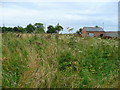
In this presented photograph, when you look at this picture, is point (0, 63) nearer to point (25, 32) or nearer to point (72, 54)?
point (72, 54)

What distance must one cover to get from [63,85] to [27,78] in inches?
17.0

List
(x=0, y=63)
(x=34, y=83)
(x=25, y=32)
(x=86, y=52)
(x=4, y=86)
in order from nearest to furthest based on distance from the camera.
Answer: (x=34, y=83)
(x=4, y=86)
(x=0, y=63)
(x=86, y=52)
(x=25, y=32)

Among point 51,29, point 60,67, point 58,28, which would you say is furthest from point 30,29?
point 60,67

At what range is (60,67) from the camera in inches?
122

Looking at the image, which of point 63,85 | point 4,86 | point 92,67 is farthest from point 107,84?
point 4,86

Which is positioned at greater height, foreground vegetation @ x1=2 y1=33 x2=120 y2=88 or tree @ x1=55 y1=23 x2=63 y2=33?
tree @ x1=55 y1=23 x2=63 y2=33

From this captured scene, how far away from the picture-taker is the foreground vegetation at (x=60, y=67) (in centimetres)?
215

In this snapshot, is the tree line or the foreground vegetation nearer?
the foreground vegetation

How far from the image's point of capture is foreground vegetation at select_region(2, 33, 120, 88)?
2.15m

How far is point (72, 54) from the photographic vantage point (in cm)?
369

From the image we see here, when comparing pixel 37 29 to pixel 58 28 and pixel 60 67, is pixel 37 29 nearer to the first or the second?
pixel 58 28

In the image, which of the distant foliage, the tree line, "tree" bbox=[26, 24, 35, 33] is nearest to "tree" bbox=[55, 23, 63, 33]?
the tree line

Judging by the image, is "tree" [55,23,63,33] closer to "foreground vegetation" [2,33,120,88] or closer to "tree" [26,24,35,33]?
"foreground vegetation" [2,33,120,88]

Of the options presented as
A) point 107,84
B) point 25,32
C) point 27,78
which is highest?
point 25,32
